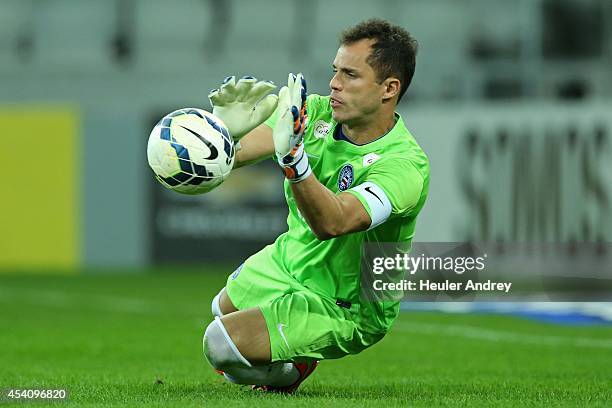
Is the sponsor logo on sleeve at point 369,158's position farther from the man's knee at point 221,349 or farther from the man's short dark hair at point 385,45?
the man's knee at point 221,349

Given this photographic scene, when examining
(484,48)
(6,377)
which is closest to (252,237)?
(484,48)

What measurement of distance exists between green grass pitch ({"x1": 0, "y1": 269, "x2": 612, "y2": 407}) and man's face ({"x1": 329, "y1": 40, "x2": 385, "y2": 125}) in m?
1.47

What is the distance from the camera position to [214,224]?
1845 cm

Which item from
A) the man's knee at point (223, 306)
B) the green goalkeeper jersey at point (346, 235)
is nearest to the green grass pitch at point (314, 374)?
the man's knee at point (223, 306)

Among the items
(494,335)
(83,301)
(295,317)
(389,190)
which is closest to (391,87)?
(389,190)

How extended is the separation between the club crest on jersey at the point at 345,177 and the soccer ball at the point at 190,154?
573 mm

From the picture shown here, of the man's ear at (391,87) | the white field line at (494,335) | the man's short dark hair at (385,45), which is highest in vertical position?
the man's short dark hair at (385,45)

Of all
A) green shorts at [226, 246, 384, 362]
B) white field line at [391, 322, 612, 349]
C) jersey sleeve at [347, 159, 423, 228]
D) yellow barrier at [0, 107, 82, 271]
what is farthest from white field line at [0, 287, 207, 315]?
jersey sleeve at [347, 159, 423, 228]

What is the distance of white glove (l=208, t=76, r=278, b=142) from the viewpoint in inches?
249

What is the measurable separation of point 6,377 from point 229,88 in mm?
2306

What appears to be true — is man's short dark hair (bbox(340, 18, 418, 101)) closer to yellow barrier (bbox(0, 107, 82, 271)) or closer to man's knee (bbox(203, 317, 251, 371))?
man's knee (bbox(203, 317, 251, 371))

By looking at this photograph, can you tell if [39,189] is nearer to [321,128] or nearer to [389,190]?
[321,128]

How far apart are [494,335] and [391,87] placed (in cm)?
491

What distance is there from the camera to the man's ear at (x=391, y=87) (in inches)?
243
